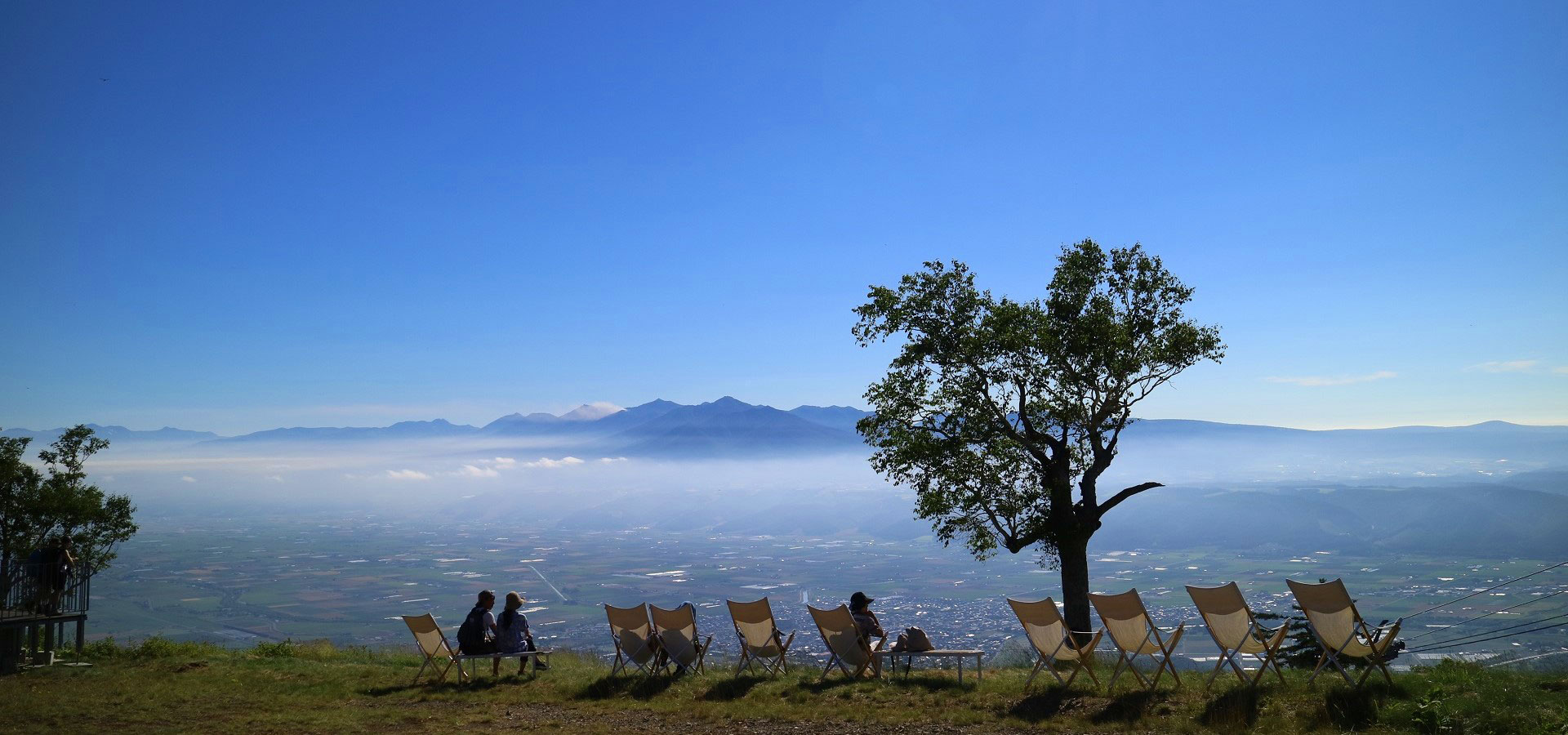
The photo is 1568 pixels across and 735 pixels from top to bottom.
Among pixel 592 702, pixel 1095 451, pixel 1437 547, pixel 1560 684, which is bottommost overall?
pixel 1437 547

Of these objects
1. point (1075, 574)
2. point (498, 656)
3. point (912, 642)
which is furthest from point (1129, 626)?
point (498, 656)

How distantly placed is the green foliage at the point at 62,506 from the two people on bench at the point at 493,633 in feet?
21.9

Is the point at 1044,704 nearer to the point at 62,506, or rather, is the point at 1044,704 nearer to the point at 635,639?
the point at 635,639

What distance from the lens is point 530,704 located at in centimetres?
924

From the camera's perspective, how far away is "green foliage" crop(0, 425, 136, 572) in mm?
13880

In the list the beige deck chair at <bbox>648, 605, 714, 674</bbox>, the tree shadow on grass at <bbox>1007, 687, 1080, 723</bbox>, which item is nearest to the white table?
the tree shadow on grass at <bbox>1007, 687, 1080, 723</bbox>

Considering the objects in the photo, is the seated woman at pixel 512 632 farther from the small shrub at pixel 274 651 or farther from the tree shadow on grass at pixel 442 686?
the small shrub at pixel 274 651

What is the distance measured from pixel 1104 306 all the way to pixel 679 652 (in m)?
8.13

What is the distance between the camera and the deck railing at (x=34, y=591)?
11828 mm

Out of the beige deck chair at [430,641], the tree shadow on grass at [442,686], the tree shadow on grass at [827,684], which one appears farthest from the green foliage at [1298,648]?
the beige deck chair at [430,641]

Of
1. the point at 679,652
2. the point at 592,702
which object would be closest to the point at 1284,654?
the point at 679,652

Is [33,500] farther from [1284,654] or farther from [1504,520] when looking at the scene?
[1504,520]

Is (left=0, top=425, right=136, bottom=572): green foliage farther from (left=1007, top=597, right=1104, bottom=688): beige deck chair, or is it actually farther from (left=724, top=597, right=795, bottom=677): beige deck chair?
(left=1007, top=597, right=1104, bottom=688): beige deck chair

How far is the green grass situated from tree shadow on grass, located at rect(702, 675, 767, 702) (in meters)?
0.03
